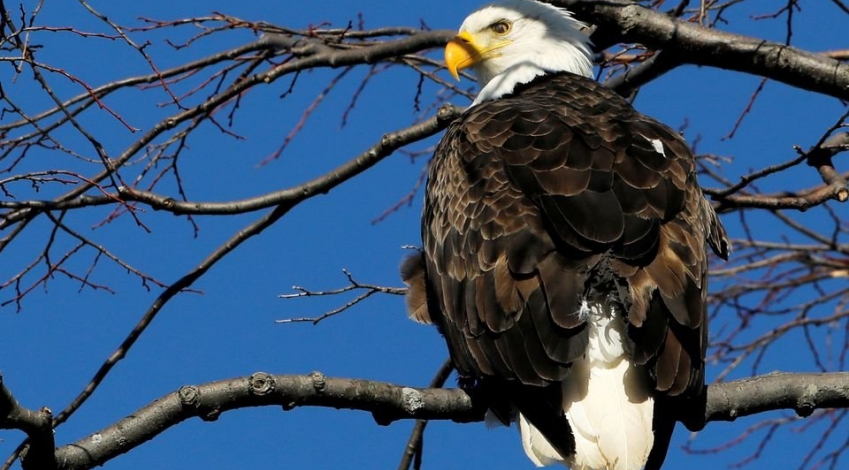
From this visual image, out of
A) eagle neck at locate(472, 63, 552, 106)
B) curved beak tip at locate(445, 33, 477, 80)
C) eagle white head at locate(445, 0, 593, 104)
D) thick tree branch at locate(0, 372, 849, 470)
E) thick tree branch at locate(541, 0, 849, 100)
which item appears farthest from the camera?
eagle white head at locate(445, 0, 593, 104)

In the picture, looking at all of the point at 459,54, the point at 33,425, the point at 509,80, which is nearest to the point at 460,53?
the point at 459,54

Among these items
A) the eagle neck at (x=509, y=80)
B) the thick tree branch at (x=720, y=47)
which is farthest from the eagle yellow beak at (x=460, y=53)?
the thick tree branch at (x=720, y=47)

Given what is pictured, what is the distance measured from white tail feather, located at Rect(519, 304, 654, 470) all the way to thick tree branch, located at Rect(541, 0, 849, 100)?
5.60 ft

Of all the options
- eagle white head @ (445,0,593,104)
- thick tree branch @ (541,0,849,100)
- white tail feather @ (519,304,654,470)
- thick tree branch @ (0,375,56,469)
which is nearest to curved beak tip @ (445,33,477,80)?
eagle white head @ (445,0,593,104)

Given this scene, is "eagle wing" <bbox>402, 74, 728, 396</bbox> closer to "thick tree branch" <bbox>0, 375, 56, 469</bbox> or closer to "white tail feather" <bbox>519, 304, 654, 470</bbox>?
"white tail feather" <bbox>519, 304, 654, 470</bbox>

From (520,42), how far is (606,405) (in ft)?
10.5

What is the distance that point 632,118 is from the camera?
18.4ft

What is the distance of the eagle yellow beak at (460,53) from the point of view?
22.2ft

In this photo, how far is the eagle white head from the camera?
694 centimetres

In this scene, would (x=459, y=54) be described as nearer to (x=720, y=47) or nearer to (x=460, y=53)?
(x=460, y=53)

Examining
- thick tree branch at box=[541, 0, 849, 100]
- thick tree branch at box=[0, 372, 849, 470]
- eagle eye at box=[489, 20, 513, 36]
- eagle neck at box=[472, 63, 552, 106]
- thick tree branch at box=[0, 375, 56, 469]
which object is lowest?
thick tree branch at box=[0, 375, 56, 469]

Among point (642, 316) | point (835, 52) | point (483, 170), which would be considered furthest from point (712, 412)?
point (835, 52)

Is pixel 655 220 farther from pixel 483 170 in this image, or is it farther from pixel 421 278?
pixel 421 278

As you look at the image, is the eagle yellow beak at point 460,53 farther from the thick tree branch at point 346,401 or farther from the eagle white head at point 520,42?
the thick tree branch at point 346,401
